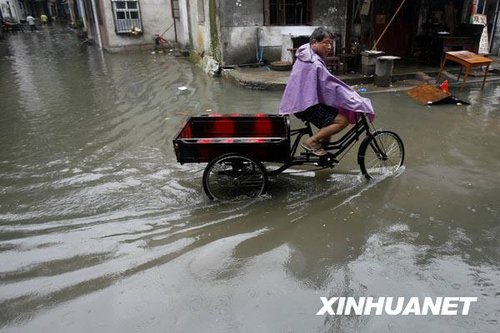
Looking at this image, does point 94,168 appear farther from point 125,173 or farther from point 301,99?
point 301,99

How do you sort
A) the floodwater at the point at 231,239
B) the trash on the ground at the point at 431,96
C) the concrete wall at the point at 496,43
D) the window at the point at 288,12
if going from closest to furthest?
the floodwater at the point at 231,239, the trash on the ground at the point at 431,96, the window at the point at 288,12, the concrete wall at the point at 496,43

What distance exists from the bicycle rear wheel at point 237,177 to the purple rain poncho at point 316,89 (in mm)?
835

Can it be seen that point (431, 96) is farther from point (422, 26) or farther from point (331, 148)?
point (422, 26)

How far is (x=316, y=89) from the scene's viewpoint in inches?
169

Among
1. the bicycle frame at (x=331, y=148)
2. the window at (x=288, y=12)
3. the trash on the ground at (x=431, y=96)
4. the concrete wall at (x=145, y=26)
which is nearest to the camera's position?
the bicycle frame at (x=331, y=148)

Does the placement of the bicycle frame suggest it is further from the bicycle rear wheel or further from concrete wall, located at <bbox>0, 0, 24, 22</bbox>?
concrete wall, located at <bbox>0, 0, 24, 22</bbox>

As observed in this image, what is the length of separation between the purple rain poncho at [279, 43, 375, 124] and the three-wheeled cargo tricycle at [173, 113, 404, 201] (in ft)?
1.00

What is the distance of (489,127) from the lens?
6980mm

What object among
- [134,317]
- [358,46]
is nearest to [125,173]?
[134,317]

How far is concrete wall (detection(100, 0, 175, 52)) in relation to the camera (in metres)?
19.9

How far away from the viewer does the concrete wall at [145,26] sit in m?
19.9

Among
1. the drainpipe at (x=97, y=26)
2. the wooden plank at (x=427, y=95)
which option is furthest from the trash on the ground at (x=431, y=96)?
the drainpipe at (x=97, y=26)

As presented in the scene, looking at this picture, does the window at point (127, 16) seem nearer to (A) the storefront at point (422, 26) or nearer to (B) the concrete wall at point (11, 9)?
(A) the storefront at point (422, 26)

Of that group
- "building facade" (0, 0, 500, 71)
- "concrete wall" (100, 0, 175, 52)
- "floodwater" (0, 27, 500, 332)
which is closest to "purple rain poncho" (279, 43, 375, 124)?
"floodwater" (0, 27, 500, 332)
